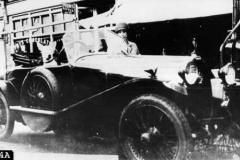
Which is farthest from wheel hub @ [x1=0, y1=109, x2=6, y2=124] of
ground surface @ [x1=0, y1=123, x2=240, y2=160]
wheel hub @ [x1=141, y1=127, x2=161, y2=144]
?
wheel hub @ [x1=141, y1=127, x2=161, y2=144]

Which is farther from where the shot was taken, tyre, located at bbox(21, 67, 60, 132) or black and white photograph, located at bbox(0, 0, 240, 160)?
tyre, located at bbox(21, 67, 60, 132)

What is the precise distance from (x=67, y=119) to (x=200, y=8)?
1.60m

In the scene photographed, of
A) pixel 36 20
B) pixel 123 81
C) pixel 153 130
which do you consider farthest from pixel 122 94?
pixel 36 20

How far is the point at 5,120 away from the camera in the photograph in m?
3.71

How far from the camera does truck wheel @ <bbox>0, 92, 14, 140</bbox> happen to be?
11.9ft

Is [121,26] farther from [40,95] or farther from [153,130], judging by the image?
[40,95]

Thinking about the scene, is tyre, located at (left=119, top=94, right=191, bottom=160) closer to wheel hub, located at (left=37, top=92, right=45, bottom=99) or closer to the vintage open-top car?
the vintage open-top car

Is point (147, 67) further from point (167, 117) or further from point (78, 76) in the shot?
point (78, 76)

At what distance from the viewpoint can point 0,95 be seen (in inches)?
145

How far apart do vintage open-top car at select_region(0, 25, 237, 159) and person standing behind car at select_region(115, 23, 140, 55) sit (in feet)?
0.15

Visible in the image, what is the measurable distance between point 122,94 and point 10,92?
1.54 metres

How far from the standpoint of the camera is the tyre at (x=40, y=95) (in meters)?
3.02

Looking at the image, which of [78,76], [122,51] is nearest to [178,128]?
[122,51]

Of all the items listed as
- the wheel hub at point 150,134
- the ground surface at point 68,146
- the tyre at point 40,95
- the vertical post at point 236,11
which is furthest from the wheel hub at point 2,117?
the vertical post at point 236,11
